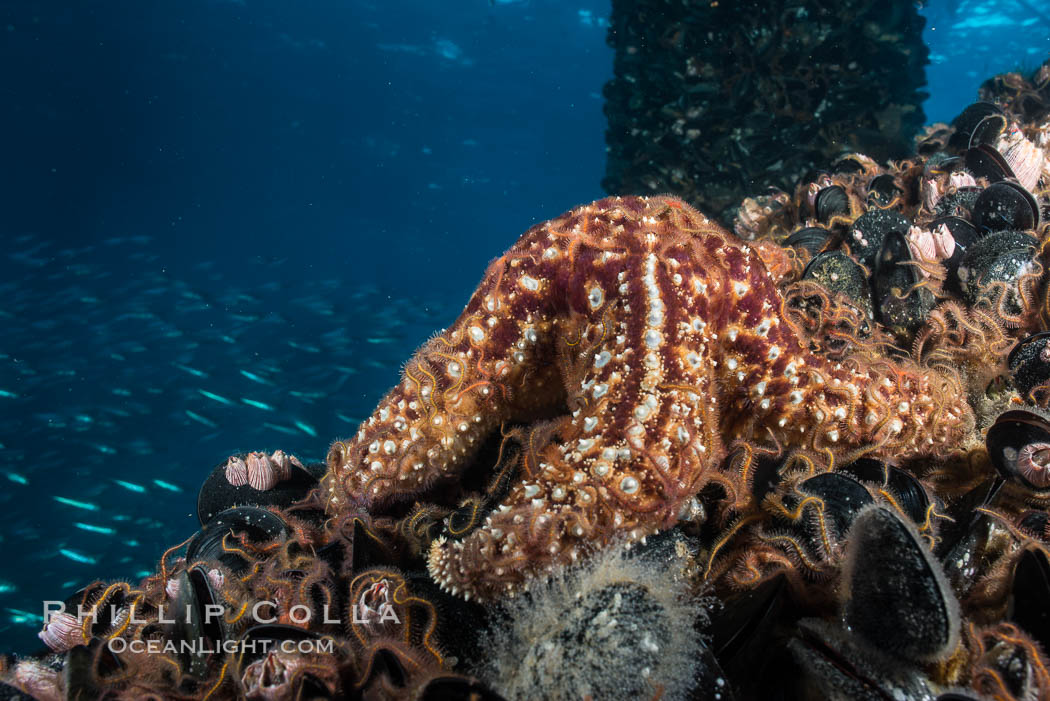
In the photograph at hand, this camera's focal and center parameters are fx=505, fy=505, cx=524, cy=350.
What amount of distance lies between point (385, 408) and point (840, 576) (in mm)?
2090

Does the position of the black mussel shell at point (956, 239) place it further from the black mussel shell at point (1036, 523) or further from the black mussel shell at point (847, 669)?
the black mussel shell at point (847, 669)

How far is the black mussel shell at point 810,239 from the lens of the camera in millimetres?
3814

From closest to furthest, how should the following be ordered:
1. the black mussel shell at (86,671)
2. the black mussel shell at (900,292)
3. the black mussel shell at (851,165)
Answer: the black mussel shell at (86,671)
the black mussel shell at (900,292)
the black mussel shell at (851,165)

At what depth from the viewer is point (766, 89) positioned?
7867 mm

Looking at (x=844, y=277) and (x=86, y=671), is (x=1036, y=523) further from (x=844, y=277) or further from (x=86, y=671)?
(x=86, y=671)

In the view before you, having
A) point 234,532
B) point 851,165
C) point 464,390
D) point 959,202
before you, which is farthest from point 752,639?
point 851,165

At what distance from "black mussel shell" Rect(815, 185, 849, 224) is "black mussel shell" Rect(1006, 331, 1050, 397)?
6.34 ft

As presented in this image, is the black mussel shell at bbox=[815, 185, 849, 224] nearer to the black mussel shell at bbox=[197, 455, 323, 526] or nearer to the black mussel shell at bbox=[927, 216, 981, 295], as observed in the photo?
the black mussel shell at bbox=[927, 216, 981, 295]

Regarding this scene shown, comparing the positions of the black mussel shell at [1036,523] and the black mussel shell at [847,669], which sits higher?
the black mussel shell at [1036,523]

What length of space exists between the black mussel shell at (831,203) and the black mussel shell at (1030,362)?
6.34ft

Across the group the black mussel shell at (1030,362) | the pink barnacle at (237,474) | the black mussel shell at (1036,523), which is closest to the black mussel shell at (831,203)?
the black mussel shell at (1030,362)

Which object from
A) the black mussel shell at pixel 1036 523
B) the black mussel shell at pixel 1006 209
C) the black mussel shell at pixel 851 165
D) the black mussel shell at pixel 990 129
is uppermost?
the black mussel shell at pixel 851 165

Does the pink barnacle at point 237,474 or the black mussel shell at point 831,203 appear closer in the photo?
the pink barnacle at point 237,474

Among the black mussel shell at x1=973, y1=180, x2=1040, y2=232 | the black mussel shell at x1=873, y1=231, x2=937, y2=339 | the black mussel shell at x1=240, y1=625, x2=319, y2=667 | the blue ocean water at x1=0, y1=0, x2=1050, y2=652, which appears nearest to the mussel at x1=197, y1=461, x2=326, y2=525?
the black mussel shell at x1=240, y1=625, x2=319, y2=667
